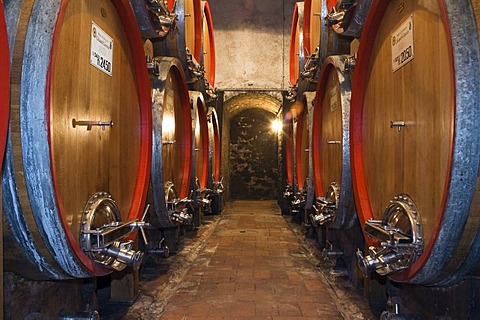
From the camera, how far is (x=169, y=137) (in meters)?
3.20

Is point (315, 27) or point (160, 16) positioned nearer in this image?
point (160, 16)

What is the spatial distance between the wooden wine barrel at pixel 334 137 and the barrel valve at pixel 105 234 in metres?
1.38

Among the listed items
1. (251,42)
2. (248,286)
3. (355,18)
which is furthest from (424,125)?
(251,42)

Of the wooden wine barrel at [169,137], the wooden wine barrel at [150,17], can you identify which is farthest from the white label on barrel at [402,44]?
the wooden wine barrel at [150,17]

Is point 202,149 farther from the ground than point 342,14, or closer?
closer

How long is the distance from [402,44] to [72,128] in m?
1.39

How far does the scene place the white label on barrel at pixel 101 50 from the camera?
67.9 inches

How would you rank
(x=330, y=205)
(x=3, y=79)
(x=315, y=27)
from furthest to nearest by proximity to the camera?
(x=315, y=27) → (x=330, y=205) → (x=3, y=79)

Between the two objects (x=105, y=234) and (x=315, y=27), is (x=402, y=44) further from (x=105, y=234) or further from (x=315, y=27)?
(x=315, y=27)

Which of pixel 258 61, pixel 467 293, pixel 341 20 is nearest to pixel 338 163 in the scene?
pixel 341 20

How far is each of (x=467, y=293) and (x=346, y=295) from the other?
1.75 metres

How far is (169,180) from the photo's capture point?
321cm

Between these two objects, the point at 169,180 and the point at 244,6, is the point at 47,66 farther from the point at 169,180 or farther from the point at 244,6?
the point at 244,6

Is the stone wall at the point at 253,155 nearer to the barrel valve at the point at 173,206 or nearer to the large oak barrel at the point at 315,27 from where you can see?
the large oak barrel at the point at 315,27
